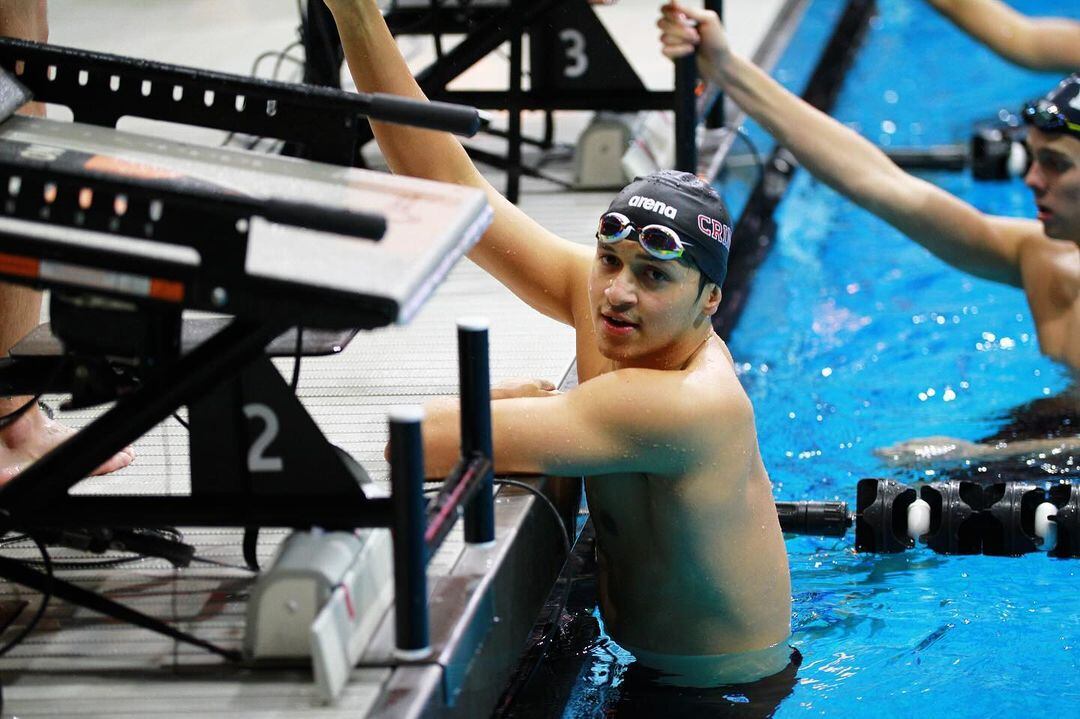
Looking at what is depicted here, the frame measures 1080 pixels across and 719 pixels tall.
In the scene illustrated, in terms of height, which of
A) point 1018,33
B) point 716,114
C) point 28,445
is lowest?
point 716,114

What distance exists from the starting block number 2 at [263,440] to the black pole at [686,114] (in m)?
2.92

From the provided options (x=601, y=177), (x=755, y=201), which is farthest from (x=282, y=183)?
(x=755, y=201)

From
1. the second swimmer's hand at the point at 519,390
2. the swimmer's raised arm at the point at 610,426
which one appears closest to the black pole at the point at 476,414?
the swimmer's raised arm at the point at 610,426

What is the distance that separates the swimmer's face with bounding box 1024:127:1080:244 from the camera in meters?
3.94

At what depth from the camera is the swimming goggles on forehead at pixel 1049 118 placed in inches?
153

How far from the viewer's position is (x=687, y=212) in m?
2.64

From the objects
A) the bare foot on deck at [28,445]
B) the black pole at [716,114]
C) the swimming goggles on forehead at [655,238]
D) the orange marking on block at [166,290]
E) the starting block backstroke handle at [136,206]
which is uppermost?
the starting block backstroke handle at [136,206]

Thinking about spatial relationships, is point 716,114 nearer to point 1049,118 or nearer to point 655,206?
point 1049,118

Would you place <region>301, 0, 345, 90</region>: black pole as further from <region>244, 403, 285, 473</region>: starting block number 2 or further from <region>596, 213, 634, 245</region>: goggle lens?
<region>244, 403, 285, 473</region>: starting block number 2

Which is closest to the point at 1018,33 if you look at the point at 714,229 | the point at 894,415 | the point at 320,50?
the point at 894,415

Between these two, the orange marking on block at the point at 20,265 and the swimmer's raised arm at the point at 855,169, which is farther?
the swimmer's raised arm at the point at 855,169

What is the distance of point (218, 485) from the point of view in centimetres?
222

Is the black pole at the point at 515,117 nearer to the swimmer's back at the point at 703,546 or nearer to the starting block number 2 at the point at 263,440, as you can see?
the swimmer's back at the point at 703,546

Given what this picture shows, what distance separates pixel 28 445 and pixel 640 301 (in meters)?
1.28
